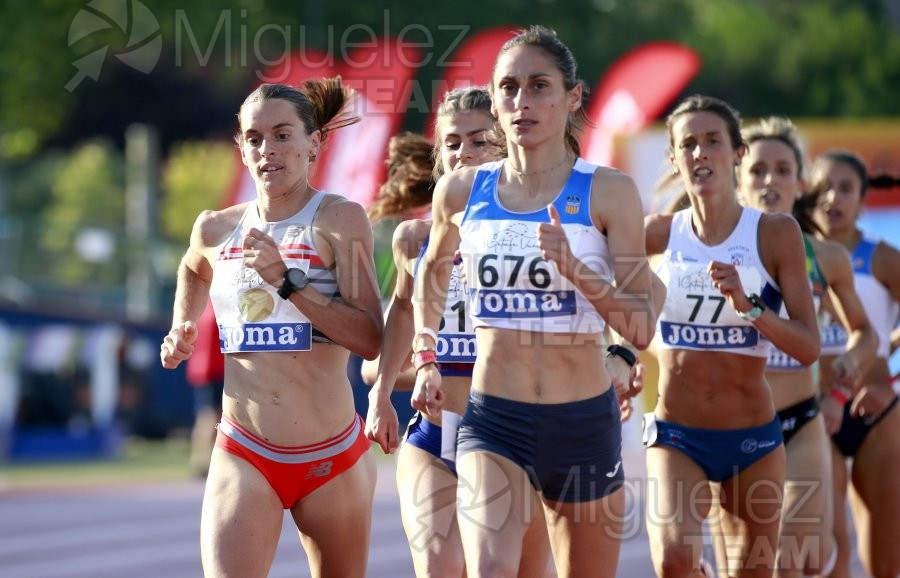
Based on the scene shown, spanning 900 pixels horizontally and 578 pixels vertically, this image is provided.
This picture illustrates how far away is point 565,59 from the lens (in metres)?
5.48

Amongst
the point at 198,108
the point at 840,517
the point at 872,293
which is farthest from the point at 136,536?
the point at 198,108

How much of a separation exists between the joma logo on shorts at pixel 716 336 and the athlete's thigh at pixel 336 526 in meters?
1.62

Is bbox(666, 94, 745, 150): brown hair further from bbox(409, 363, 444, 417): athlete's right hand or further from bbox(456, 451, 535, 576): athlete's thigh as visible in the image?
bbox(456, 451, 535, 576): athlete's thigh

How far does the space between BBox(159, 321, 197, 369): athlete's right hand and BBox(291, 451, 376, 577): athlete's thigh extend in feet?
2.23

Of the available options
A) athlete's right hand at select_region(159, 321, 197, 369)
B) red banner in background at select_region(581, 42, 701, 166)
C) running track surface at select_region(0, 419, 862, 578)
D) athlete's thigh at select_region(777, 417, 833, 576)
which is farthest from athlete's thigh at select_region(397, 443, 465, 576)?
red banner in background at select_region(581, 42, 701, 166)

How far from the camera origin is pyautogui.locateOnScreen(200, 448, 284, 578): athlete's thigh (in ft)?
17.8

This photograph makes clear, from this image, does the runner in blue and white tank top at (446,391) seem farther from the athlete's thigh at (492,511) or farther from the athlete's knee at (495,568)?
the athlete's knee at (495,568)

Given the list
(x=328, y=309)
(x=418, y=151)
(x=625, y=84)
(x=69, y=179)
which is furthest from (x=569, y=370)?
(x=69, y=179)

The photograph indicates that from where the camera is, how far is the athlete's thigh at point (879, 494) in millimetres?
8305

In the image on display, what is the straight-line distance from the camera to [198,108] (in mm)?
40938

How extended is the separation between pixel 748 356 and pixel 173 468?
14.3m

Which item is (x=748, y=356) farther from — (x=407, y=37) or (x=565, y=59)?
(x=407, y=37)

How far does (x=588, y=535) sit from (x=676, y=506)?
1149 mm

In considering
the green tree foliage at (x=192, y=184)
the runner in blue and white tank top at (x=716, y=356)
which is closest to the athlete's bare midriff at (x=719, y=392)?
the runner in blue and white tank top at (x=716, y=356)
